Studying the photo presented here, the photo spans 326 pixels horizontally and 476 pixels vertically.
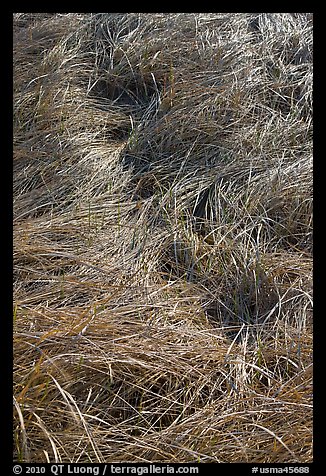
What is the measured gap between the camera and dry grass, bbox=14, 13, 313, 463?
1500 millimetres

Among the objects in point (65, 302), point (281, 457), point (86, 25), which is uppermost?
point (86, 25)

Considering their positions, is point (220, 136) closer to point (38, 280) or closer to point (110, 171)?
point (110, 171)

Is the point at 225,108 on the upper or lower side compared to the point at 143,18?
lower

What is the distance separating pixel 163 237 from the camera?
2.18 meters

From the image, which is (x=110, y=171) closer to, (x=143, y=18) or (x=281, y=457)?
(x=143, y=18)

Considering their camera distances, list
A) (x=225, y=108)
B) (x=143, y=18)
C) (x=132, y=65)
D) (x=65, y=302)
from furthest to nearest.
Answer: (x=143, y=18) < (x=132, y=65) < (x=225, y=108) < (x=65, y=302)

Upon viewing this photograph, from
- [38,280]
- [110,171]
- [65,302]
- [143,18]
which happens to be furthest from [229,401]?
[143,18]

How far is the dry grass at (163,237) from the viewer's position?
1.50 m

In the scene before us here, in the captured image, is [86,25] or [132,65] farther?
[86,25]
